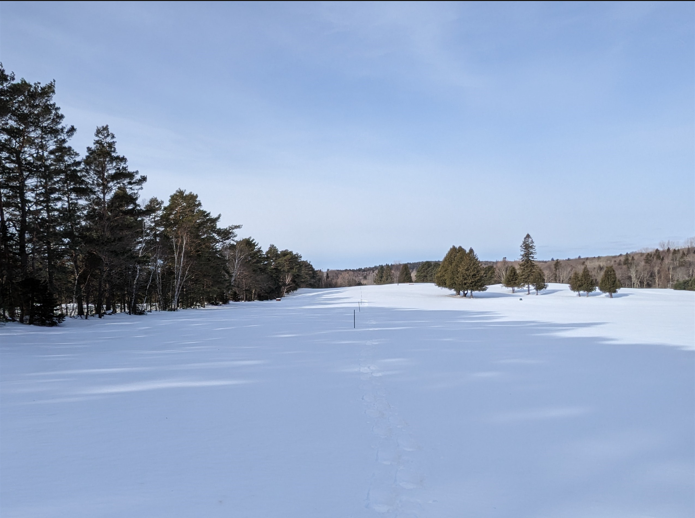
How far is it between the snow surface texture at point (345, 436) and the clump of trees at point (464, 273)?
45.2 meters

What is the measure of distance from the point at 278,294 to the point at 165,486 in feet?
204

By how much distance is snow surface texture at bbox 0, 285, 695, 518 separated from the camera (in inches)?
134

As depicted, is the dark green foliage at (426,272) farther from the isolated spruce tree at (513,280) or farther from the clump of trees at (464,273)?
the clump of trees at (464,273)

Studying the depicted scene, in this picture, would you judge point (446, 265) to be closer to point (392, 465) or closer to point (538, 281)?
point (538, 281)

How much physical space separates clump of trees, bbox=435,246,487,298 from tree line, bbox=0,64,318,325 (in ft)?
111

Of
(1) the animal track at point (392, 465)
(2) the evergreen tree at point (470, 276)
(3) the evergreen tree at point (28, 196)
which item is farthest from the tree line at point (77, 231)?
(2) the evergreen tree at point (470, 276)

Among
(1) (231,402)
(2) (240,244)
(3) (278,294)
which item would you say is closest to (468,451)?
(1) (231,402)

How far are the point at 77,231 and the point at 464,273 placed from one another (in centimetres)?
4664

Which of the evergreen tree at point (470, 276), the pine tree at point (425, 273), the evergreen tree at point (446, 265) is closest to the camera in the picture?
the evergreen tree at point (470, 276)

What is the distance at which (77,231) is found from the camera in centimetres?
2144

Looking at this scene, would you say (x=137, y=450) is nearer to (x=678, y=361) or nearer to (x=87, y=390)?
(x=87, y=390)

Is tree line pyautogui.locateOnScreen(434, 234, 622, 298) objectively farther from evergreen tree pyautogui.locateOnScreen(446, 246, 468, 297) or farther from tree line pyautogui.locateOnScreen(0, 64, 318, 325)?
tree line pyautogui.locateOnScreen(0, 64, 318, 325)

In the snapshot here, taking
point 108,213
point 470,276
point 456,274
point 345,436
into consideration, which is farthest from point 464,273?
point 345,436

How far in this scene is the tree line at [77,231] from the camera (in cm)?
1697
